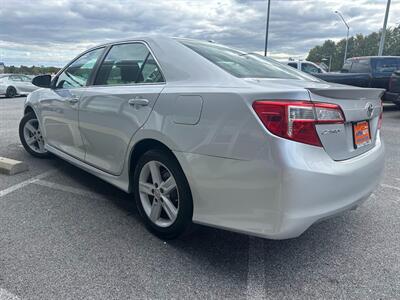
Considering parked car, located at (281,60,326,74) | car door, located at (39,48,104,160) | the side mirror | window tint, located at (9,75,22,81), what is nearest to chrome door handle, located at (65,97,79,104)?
car door, located at (39,48,104,160)

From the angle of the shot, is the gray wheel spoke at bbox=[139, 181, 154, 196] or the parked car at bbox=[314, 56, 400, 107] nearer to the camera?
the gray wheel spoke at bbox=[139, 181, 154, 196]

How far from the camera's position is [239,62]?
2.88 metres

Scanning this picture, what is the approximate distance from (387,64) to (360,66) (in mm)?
787

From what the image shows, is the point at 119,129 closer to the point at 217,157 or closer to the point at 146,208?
the point at 146,208

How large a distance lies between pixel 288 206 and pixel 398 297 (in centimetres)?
94

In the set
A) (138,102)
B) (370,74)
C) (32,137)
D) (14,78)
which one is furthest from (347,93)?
(14,78)

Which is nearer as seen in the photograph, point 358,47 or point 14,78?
point 14,78

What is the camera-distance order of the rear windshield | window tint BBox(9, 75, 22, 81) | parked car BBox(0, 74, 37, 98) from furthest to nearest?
window tint BBox(9, 75, 22, 81), parked car BBox(0, 74, 37, 98), the rear windshield

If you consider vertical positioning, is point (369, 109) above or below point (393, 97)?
above

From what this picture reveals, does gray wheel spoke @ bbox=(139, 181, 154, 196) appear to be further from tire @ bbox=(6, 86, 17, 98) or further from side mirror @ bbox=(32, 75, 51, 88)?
tire @ bbox=(6, 86, 17, 98)

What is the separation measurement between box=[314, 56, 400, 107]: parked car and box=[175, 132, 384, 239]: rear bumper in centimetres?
908

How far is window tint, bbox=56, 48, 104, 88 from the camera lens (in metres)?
3.72

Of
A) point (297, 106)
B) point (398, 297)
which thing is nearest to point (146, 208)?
point (297, 106)

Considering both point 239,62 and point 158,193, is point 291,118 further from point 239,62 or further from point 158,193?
point 158,193
